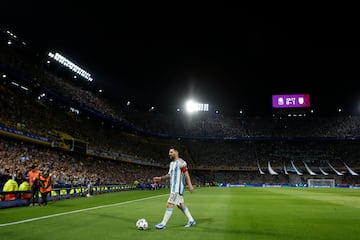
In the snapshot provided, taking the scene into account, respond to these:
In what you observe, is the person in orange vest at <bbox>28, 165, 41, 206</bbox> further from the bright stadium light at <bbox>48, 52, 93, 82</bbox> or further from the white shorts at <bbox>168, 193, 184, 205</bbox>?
the bright stadium light at <bbox>48, 52, 93, 82</bbox>

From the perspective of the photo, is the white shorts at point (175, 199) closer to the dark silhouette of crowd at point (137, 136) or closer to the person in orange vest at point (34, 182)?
the person in orange vest at point (34, 182)


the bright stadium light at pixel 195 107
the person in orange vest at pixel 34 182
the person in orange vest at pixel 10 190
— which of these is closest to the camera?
the person in orange vest at pixel 10 190

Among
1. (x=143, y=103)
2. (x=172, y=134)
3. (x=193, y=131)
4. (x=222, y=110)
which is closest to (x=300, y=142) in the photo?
(x=222, y=110)

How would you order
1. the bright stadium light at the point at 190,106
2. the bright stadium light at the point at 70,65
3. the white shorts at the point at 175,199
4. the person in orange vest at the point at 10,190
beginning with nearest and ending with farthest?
the white shorts at the point at 175,199
the person in orange vest at the point at 10,190
the bright stadium light at the point at 70,65
the bright stadium light at the point at 190,106

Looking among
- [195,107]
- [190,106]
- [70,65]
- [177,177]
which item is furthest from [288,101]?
[177,177]

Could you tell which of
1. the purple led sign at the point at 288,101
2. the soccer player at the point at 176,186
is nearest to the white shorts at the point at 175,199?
the soccer player at the point at 176,186

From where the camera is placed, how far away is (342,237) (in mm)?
7496

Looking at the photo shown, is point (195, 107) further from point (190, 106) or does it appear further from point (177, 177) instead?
point (177, 177)

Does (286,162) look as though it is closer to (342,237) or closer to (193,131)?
(193,131)

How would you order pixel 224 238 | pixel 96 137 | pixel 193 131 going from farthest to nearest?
pixel 193 131 < pixel 96 137 < pixel 224 238

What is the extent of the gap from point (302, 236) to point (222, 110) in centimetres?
7972

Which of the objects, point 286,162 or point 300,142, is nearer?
point 286,162

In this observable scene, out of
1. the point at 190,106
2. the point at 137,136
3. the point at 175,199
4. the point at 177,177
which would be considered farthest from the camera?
the point at 190,106

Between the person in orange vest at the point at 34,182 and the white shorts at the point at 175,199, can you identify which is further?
the person in orange vest at the point at 34,182
